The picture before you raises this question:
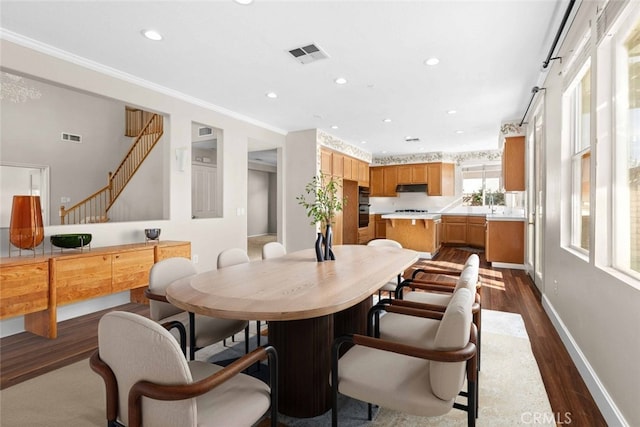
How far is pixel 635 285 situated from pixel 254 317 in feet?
5.79

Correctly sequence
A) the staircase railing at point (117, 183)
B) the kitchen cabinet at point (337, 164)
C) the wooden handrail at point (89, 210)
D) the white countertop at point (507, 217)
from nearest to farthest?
the staircase railing at point (117, 183)
the white countertop at point (507, 217)
the wooden handrail at point (89, 210)
the kitchen cabinet at point (337, 164)

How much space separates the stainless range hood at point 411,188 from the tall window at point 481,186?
1.18 m

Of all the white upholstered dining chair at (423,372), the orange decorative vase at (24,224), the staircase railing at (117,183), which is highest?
the staircase railing at (117,183)

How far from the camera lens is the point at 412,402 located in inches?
49.1

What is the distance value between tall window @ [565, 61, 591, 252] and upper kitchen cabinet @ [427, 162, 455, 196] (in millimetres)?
5964

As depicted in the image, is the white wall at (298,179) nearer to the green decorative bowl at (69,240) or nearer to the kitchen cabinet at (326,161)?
the kitchen cabinet at (326,161)

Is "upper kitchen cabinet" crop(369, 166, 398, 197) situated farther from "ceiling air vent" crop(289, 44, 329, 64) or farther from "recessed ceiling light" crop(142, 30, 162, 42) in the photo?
"recessed ceiling light" crop(142, 30, 162, 42)

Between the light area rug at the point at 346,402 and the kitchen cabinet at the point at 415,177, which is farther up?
the kitchen cabinet at the point at 415,177

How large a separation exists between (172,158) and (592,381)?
4.60m

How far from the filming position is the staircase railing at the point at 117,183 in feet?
17.7

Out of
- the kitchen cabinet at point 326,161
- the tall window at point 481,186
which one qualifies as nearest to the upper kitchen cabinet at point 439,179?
the tall window at point 481,186

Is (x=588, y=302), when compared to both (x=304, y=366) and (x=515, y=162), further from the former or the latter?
(x=515, y=162)

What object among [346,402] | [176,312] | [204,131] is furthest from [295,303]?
[204,131]

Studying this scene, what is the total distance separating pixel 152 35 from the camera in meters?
2.81
